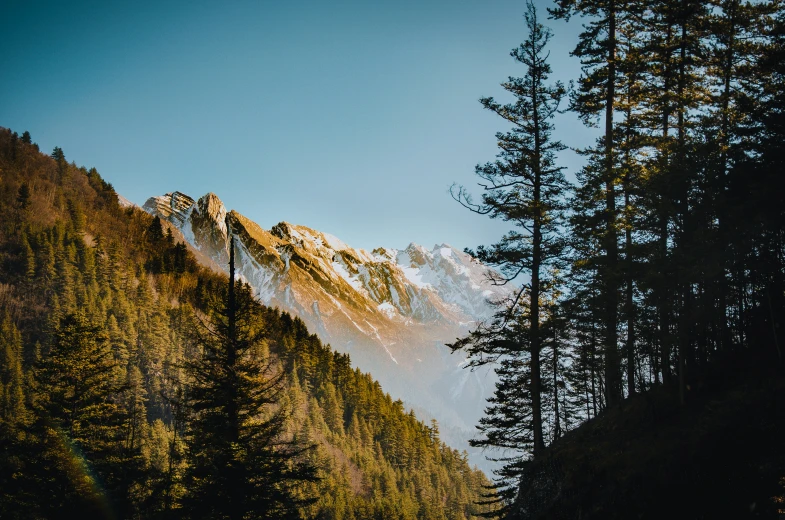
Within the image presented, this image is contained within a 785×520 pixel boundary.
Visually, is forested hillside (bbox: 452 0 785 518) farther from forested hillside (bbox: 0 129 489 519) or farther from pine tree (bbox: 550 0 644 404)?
forested hillside (bbox: 0 129 489 519)

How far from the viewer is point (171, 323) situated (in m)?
92.9

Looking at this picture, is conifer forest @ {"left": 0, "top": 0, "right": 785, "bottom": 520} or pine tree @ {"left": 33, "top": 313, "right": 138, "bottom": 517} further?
pine tree @ {"left": 33, "top": 313, "right": 138, "bottom": 517}

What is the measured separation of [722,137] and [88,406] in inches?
1180

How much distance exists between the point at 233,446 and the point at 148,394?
75.0 m

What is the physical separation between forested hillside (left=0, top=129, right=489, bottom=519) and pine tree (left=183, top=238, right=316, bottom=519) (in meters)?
0.07

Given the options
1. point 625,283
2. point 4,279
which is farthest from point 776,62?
point 4,279

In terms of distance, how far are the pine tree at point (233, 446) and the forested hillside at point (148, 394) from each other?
0.07 meters

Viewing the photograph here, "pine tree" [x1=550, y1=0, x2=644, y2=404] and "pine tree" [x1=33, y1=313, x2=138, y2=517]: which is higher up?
"pine tree" [x1=550, y1=0, x2=644, y2=404]

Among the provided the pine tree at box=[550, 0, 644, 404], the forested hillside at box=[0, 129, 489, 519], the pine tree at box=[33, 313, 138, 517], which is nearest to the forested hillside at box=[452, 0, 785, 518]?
the pine tree at box=[550, 0, 644, 404]

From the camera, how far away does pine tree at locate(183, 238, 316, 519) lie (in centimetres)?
1333

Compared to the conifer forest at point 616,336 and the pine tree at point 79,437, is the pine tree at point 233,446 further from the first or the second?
the pine tree at point 79,437

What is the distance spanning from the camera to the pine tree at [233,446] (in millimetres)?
13328

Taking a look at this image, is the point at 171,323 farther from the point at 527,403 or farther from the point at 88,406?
the point at 527,403

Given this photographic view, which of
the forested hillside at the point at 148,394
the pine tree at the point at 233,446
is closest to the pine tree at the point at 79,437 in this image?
the forested hillside at the point at 148,394
